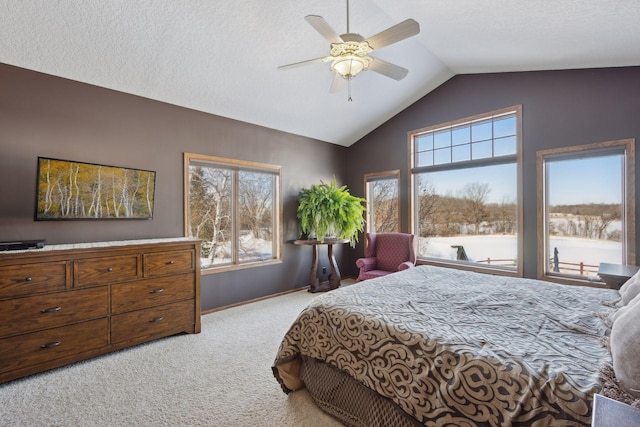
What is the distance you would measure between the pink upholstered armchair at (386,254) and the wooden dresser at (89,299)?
8.04 ft

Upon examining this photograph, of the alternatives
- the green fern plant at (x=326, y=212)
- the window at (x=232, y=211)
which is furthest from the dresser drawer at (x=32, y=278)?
the green fern plant at (x=326, y=212)

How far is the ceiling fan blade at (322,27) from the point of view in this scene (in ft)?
6.03

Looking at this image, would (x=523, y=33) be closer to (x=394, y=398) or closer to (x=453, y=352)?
(x=453, y=352)

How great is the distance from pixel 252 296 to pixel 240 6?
359 cm

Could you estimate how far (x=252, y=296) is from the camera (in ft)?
13.8

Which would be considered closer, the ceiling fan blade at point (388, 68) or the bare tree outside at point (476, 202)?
the ceiling fan blade at point (388, 68)

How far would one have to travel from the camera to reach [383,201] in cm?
530

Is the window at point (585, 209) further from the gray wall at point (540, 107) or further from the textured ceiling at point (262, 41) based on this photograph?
the textured ceiling at point (262, 41)

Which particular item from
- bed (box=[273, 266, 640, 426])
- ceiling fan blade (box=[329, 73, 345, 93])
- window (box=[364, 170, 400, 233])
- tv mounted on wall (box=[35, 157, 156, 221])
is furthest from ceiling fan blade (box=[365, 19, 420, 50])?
window (box=[364, 170, 400, 233])

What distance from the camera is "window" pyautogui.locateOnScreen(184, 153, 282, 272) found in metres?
3.76

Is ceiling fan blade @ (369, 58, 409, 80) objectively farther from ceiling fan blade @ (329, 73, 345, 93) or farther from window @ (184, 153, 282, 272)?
window @ (184, 153, 282, 272)

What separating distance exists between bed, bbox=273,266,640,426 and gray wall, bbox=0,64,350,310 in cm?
238

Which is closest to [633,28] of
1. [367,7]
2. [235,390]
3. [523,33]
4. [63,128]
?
[523,33]

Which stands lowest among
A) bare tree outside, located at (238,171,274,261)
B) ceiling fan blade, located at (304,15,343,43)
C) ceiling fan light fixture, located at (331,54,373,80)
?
bare tree outside, located at (238,171,274,261)
